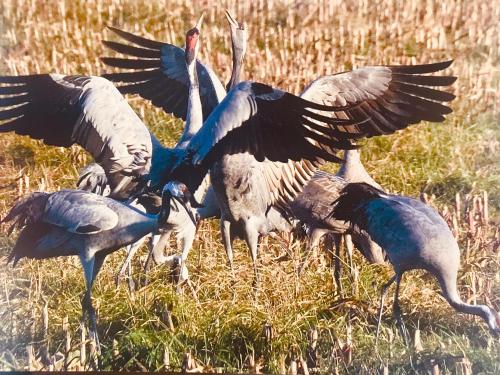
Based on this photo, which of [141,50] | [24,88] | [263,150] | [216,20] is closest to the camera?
[263,150]

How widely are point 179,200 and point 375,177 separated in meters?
1.55

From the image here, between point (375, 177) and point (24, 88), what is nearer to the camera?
point (24, 88)

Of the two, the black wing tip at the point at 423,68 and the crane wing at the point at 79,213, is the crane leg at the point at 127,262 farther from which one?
the black wing tip at the point at 423,68

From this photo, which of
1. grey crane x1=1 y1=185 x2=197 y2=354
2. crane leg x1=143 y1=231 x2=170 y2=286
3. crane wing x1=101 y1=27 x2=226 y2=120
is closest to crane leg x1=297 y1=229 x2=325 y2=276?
crane leg x1=143 y1=231 x2=170 y2=286

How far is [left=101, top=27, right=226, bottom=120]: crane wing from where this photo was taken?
589 cm

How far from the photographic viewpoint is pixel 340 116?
544cm

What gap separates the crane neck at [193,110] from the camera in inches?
Answer: 205

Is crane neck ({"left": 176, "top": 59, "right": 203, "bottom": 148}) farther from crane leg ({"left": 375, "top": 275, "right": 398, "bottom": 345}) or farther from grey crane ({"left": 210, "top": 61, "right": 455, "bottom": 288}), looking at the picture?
crane leg ({"left": 375, "top": 275, "right": 398, "bottom": 345})

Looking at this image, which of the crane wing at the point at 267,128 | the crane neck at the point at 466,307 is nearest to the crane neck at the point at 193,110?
the crane wing at the point at 267,128

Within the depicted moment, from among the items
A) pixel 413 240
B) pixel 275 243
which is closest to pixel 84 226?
pixel 275 243

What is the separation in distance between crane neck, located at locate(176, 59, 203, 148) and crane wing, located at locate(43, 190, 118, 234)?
0.51 m

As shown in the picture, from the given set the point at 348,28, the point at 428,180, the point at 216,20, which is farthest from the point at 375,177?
the point at 216,20

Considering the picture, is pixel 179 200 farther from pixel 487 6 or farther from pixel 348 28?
pixel 487 6

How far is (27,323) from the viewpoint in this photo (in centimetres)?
516
